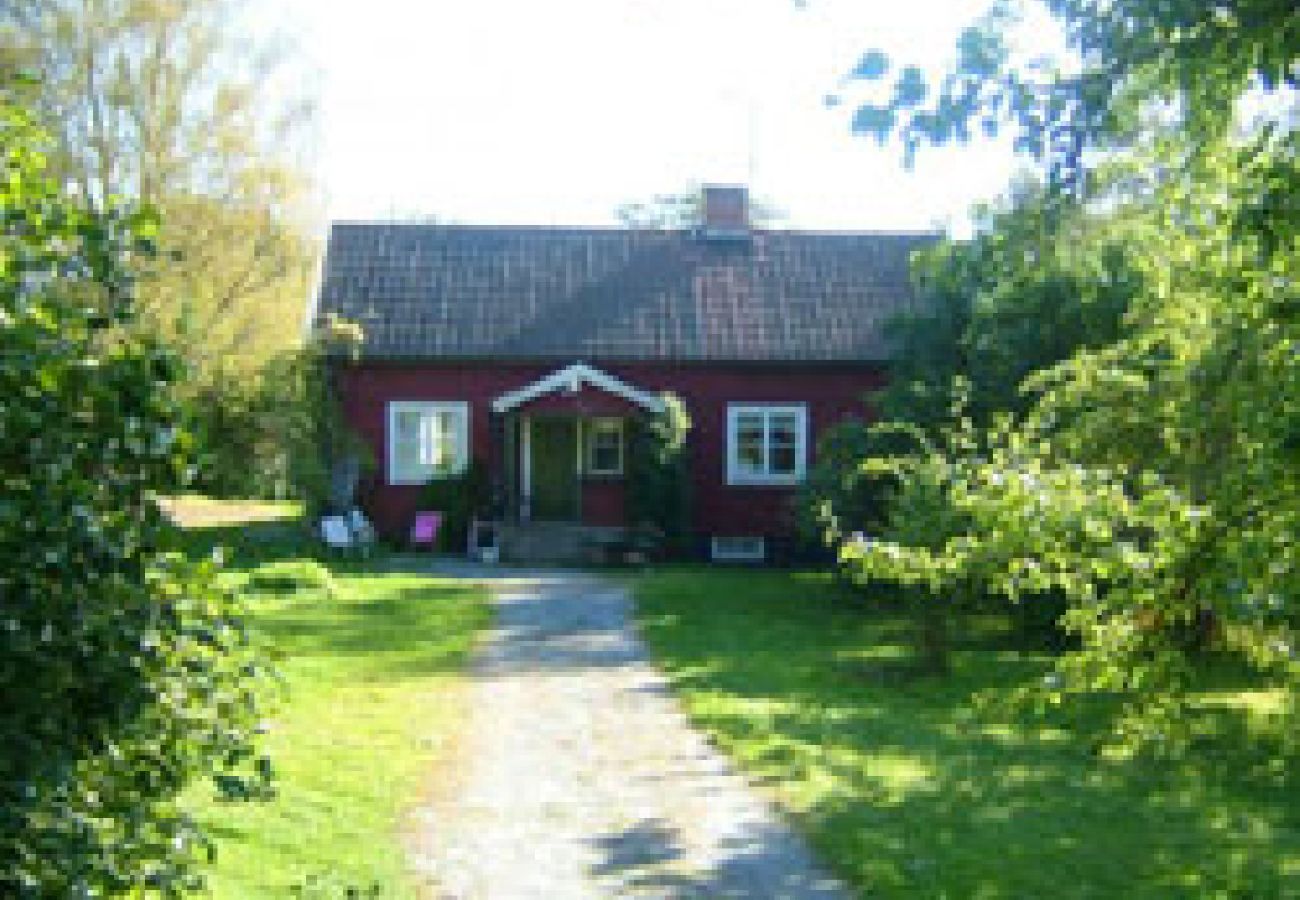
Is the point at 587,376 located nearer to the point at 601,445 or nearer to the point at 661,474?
the point at 601,445

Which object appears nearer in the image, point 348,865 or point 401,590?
point 348,865

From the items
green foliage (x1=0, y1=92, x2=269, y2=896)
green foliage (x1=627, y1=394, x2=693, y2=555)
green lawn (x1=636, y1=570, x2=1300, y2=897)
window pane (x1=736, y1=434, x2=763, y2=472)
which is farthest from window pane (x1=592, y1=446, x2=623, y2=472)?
green foliage (x1=0, y1=92, x2=269, y2=896)

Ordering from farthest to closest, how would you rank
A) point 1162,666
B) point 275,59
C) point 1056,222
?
point 275,59 < point 1056,222 < point 1162,666

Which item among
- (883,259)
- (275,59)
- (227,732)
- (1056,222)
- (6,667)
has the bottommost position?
(227,732)

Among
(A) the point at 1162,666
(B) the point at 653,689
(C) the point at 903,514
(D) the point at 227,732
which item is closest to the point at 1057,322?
(C) the point at 903,514

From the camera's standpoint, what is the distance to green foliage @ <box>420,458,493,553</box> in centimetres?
2355

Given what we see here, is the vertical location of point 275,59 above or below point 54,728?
above

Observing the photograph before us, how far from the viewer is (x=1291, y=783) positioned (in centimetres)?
1021

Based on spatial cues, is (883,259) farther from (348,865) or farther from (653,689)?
(348,865)

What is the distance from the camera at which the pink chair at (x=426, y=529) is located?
23234mm

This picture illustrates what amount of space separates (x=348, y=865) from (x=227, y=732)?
3067mm

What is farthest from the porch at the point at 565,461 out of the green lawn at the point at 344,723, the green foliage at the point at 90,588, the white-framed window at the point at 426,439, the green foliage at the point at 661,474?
the green foliage at the point at 90,588

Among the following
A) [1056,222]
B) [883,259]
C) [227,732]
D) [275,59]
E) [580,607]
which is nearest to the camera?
[227,732]

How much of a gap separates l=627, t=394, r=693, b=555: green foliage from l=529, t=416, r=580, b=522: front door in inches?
68.3
